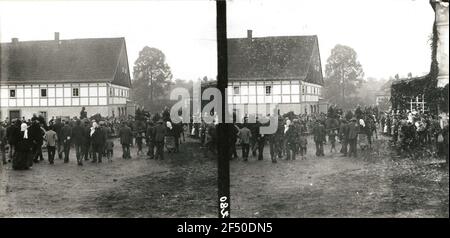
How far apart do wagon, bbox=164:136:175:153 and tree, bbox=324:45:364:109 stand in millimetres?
3559

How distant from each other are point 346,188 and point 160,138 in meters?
3.60

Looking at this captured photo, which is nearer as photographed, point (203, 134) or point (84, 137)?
point (203, 134)

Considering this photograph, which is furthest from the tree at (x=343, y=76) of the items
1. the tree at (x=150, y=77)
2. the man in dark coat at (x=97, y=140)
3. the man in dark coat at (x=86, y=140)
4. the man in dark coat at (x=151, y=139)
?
the man in dark coat at (x=86, y=140)

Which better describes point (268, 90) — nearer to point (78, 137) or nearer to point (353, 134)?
point (353, 134)

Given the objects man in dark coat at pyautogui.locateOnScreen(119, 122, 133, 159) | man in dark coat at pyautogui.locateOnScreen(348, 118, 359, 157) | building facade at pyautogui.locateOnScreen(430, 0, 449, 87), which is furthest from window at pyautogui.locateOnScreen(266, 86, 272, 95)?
building facade at pyautogui.locateOnScreen(430, 0, 449, 87)

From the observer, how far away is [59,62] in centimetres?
825

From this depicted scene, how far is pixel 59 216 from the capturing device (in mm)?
5402

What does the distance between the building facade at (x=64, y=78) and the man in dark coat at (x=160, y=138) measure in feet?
2.52

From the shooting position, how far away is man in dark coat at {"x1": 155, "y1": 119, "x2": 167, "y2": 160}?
6992 mm

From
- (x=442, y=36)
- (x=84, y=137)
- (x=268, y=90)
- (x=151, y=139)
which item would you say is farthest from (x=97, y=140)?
(x=442, y=36)

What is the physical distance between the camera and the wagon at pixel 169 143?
7.18 m

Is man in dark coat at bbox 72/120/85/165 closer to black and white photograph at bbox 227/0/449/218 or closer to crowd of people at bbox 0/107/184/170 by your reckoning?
crowd of people at bbox 0/107/184/170

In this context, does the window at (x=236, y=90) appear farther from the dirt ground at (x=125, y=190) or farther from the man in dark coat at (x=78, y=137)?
the man in dark coat at (x=78, y=137)
